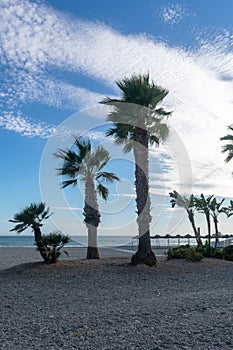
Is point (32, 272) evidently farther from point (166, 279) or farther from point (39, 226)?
point (166, 279)

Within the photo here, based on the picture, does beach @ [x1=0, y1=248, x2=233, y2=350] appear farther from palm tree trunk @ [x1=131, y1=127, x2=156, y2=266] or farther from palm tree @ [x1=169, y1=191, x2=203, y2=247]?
palm tree @ [x1=169, y1=191, x2=203, y2=247]

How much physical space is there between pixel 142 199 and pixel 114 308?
8378 mm

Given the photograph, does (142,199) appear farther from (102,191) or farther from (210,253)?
(210,253)

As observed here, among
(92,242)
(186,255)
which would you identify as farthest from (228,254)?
(92,242)

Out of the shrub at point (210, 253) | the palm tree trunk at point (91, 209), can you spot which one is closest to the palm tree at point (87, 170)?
the palm tree trunk at point (91, 209)

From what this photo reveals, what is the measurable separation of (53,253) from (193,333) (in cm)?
1065

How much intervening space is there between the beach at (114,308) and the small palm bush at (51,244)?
0.89 meters

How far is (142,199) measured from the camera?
52.3ft

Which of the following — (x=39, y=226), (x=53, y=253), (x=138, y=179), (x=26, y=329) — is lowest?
(x=26, y=329)

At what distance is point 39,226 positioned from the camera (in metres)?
15.9

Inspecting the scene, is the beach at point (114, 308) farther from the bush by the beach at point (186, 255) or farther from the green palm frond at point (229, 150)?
the green palm frond at point (229, 150)

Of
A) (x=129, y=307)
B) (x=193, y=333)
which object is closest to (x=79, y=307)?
(x=129, y=307)

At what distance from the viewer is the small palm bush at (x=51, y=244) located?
15547 millimetres

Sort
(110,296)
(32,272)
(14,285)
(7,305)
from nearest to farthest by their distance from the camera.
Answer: (7,305) < (110,296) < (14,285) < (32,272)
